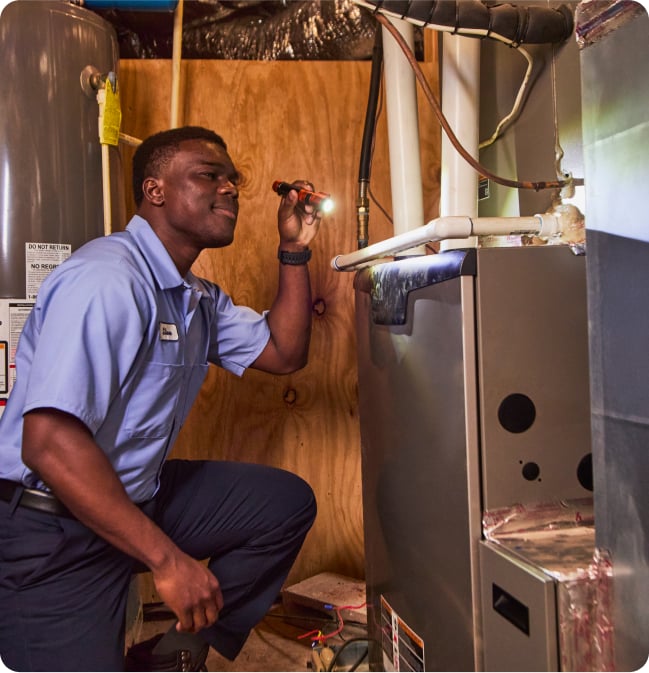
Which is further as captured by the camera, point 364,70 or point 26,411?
point 364,70

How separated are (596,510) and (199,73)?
1.65 meters

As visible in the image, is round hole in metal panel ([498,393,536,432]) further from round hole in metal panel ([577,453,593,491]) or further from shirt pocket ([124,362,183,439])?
shirt pocket ([124,362,183,439])

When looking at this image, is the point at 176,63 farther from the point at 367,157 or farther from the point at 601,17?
the point at 601,17

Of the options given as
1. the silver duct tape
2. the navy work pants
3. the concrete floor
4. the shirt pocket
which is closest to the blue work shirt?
the shirt pocket

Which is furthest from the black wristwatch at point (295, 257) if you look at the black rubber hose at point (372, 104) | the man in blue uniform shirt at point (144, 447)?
the black rubber hose at point (372, 104)

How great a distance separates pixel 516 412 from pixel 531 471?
0.09 metres

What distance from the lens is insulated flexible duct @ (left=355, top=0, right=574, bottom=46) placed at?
46.8 inches

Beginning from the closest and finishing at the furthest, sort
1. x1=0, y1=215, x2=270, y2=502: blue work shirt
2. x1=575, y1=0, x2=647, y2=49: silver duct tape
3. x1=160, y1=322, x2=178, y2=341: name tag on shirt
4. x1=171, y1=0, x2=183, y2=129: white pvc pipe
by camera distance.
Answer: x1=575, y1=0, x2=647, y2=49: silver duct tape, x1=0, y1=215, x2=270, y2=502: blue work shirt, x1=160, y1=322, x2=178, y2=341: name tag on shirt, x1=171, y1=0, x2=183, y2=129: white pvc pipe

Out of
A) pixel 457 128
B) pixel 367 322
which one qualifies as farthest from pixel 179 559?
pixel 457 128

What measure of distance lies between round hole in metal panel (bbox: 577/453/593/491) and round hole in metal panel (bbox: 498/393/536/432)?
0.36 feet

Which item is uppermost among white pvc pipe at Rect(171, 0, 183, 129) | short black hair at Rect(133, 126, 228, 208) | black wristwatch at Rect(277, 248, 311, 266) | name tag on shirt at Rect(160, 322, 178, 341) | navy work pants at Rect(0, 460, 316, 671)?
white pvc pipe at Rect(171, 0, 183, 129)

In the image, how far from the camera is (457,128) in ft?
4.36

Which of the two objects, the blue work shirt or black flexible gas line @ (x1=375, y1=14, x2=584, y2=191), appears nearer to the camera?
the blue work shirt

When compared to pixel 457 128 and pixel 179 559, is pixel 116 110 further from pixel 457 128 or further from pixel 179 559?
pixel 179 559
